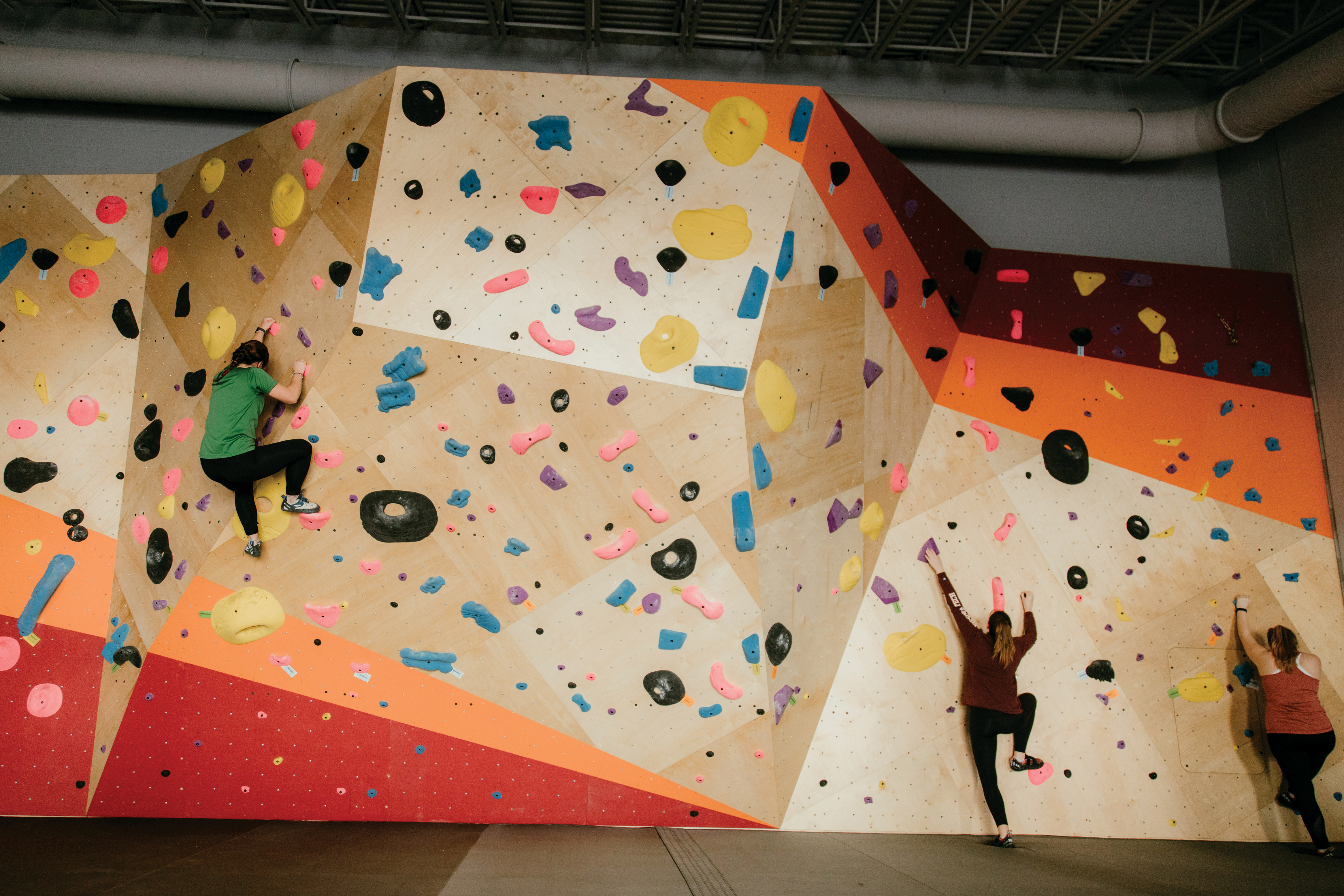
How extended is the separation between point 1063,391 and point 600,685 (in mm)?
3645

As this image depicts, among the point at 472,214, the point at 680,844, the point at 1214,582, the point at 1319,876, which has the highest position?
the point at 472,214

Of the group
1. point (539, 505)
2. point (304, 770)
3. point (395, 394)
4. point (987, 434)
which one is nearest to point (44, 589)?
point (304, 770)

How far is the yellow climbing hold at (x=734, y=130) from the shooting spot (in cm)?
367

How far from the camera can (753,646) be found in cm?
380

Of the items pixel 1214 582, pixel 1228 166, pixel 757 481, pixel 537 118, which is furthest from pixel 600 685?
pixel 1228 166

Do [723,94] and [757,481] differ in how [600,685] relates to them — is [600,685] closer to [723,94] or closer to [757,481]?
[757,481]

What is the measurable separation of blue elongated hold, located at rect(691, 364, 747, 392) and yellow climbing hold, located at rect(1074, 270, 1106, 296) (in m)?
2.93

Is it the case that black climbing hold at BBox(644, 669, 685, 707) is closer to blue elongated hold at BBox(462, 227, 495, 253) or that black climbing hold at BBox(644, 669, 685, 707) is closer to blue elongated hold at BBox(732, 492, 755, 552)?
blue elongated hold at BBox(732, 492, 755, 552)

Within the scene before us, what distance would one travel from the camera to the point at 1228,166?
20.0 ft

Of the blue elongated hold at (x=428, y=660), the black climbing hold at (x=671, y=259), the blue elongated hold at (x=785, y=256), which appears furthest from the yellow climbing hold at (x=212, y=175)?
the blue elongated hold at (x=785, y=256)

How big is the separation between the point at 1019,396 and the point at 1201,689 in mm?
2231

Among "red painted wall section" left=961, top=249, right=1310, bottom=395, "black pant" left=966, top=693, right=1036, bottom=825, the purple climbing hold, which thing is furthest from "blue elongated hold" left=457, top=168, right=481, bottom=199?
"black pant" left=966, top=693, right=1036, bottom=825

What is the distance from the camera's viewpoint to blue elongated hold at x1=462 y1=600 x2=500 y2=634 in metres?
3.81

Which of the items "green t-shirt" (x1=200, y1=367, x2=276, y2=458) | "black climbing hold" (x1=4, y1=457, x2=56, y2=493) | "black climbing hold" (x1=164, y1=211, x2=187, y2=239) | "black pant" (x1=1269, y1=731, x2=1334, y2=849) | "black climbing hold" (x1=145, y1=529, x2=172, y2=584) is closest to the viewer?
"green t-shirt" (x1=200, y1=367, x2=276, y2=458)
